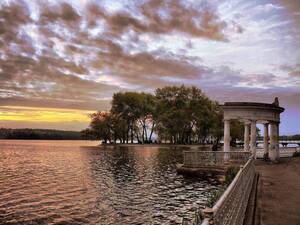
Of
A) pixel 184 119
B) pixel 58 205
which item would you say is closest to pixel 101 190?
pixel 58 205

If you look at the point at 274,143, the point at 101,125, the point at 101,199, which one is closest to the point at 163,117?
the point at 101,125

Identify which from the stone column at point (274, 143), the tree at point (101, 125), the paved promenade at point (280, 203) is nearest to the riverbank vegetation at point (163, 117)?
the tree at point (101, 125)

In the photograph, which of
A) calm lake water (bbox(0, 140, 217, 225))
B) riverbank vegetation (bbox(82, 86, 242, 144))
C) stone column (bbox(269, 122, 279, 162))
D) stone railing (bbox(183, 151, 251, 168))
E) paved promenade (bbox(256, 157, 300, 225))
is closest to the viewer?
paved promenade (bbox(256, 157, 300, 225))

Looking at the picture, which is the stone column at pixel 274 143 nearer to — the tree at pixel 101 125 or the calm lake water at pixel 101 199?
the calm lake water at pixel 101 199

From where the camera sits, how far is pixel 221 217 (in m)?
5.82

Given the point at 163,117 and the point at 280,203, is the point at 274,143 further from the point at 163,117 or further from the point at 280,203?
the point at 163,117

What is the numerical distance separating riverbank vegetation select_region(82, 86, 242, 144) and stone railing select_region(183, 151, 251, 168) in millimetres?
75752

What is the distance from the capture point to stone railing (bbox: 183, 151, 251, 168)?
30922 mm

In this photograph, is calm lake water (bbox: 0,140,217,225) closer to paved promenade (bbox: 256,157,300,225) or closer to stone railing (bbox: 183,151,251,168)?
stone railing (bbox: 183,151,251,168)

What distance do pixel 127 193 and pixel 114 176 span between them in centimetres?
1060

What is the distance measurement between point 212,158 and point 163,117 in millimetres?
79655

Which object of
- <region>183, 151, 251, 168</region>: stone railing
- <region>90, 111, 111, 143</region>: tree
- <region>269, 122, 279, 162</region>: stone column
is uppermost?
<region>90, 111, 111, 143</region>: tree

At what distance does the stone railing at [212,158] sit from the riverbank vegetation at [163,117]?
7575cm

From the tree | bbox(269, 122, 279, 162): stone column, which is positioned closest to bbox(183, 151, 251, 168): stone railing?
bbox(269, 122, 279, 162): stone column
